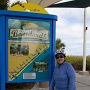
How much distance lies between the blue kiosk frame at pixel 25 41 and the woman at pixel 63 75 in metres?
0.24

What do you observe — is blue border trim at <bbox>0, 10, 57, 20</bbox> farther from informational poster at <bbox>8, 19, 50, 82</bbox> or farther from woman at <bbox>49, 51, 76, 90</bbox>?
woman at <bbox>49, 51, 76, 90</bbox>

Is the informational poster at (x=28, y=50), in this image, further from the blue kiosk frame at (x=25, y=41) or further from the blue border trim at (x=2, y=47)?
the blue border trim at (x=2, y=47)

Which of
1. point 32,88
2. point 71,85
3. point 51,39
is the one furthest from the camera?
point 32,88

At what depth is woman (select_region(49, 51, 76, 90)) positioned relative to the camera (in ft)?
17.6

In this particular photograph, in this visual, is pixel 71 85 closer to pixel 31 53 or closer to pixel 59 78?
pixel 59 78

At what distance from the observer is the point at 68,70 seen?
17.7ft

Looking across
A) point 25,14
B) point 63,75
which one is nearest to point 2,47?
point 25,14

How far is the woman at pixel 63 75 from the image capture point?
5355 mm

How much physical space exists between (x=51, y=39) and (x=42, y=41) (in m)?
0.19

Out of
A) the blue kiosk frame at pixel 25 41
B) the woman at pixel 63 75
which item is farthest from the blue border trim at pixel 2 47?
the woman at pixel 63 75

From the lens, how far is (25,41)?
5453mm

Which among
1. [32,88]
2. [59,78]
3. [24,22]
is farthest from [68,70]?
[32,88]

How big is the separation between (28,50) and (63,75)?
75cm

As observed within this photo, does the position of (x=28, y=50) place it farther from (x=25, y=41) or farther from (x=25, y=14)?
(x=25, y=14)
